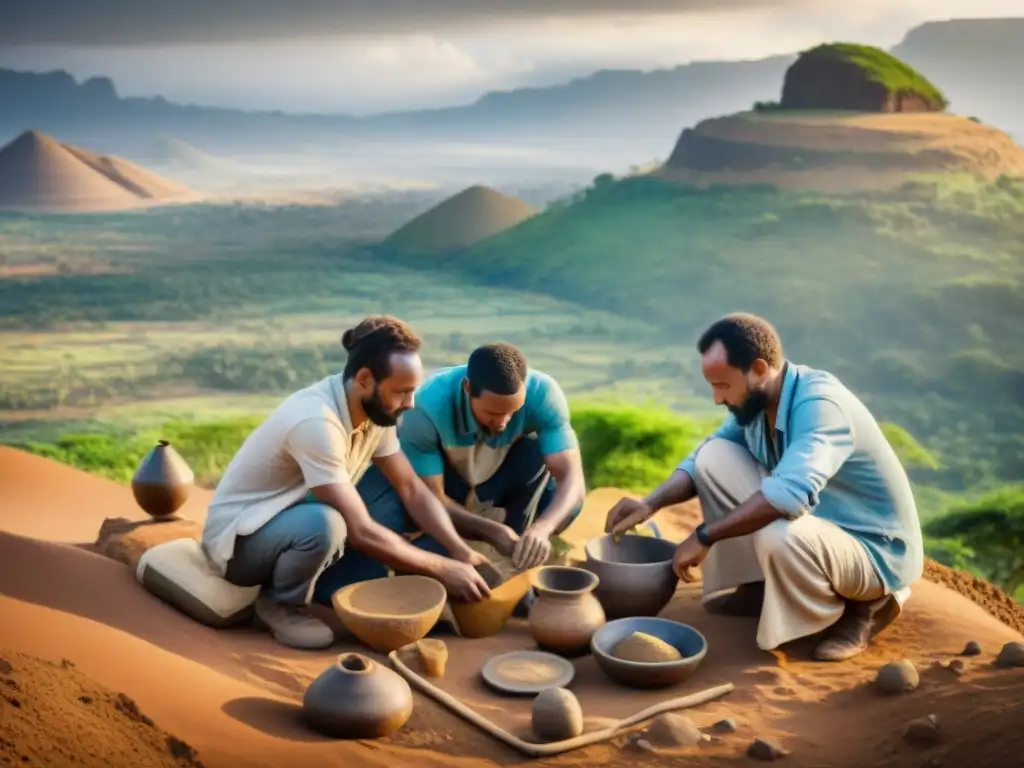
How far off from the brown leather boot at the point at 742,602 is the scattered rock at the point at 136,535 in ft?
8.43

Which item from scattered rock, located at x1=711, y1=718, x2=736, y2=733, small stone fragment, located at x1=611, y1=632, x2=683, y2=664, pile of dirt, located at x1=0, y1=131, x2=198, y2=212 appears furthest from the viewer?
pile of dirt, located at x1=0, y1=131, x2=198, y2=212

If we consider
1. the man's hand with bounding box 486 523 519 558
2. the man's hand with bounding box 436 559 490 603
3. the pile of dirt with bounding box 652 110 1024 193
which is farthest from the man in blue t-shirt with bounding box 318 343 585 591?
the pile of dirt with bounding box 652 110 1024 193

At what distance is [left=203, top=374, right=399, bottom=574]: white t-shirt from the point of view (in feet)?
13.9

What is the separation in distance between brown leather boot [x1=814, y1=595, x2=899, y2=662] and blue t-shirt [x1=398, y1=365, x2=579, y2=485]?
1419mm

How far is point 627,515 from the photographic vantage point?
188 inches

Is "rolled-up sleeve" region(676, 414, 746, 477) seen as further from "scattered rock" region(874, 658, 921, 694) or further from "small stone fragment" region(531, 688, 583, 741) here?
"small stone fragment" region(531, 688, 583, 741)

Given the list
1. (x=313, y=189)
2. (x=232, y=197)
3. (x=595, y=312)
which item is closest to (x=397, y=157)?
(x=313, y=189)

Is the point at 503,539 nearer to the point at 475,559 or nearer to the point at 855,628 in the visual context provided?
the point at 475,559

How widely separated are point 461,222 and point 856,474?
13.0 m

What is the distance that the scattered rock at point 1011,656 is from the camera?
161 inches

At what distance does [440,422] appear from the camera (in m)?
4.81

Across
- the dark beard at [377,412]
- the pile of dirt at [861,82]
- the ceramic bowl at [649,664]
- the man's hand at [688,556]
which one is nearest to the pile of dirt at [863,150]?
the pile of dirt at [861,82]

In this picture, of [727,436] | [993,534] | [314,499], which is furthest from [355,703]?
[993,534]

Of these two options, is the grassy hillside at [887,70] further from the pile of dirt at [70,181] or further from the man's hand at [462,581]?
the man's hand at [462,581]
